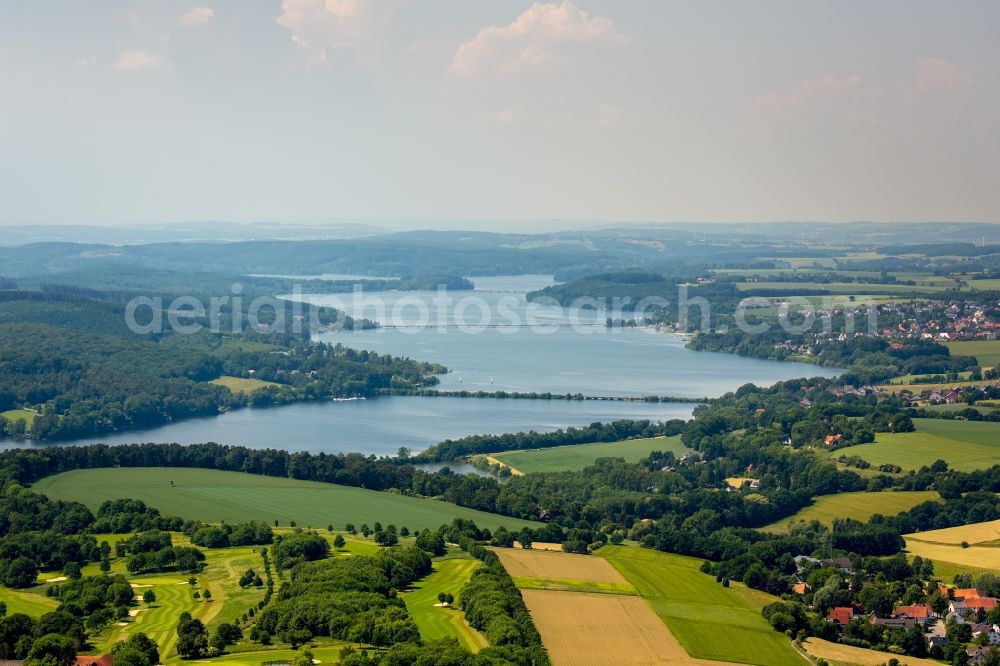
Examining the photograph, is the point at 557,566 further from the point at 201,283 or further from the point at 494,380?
the point at 201,283

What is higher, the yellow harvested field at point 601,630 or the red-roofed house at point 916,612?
the yellow harvested field at point 601,630

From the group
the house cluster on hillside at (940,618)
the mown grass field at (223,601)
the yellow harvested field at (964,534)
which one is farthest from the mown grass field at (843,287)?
the mown grass field at (223,601)

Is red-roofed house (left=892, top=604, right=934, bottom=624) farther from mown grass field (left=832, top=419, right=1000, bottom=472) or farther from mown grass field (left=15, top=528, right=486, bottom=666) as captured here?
mown grass field (left=832, top=419, right=1000, bottom=472)

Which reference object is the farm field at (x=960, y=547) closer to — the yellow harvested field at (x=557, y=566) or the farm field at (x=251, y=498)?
the yellow harvested field at (x=557, y=566)

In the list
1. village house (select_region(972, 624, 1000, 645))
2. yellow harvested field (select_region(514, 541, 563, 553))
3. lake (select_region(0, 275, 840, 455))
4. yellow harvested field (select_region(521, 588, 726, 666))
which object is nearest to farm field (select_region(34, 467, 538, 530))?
yellow harvested field (select_region(514, 541, 563, 553))

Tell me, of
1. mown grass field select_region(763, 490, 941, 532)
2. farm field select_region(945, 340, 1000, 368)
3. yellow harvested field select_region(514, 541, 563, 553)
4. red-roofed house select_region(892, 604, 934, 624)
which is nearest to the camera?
red-roofed house select_region(892, 604, 934, 624)

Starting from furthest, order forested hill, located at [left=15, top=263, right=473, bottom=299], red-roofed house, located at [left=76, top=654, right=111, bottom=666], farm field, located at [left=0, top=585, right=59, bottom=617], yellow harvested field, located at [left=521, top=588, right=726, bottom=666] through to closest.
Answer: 1. forested hill, located at [left=15, top=263, right=473, bottom=299]
2. farm field, located at [left=0, top=585, right=59, bottom=617]
3. yellow harvested field, located at [left=521, top=588, right=726, bottom=666]
4. red-roofed house, located at [left=76, top=654, right=111, bottom=666]
